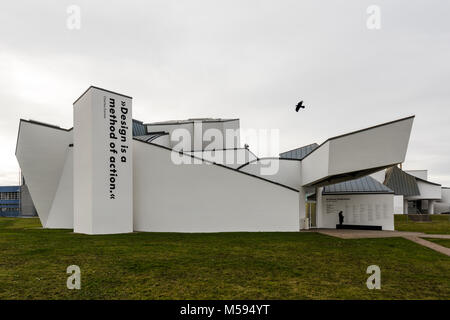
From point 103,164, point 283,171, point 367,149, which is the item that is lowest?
point 283,171

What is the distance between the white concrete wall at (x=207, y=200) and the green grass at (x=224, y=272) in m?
5.88

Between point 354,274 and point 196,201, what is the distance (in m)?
11.6

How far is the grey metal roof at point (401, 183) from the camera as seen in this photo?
140ft

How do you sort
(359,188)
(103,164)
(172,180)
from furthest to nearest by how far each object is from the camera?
(359,188) < (172,180) < (103,164)

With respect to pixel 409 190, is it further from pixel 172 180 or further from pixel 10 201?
pixel 10 201

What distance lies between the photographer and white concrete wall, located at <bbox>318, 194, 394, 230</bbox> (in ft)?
65.1

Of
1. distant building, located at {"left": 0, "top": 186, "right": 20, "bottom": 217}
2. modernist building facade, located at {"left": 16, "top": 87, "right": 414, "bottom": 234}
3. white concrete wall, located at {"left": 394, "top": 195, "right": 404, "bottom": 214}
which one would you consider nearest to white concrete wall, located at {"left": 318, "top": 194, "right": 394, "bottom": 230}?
modernist building facade, located at {"left": 16, "top": 87, "right": 414, "bottom": 234}

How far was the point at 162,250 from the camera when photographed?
33.4 ft

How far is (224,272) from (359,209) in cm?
1673

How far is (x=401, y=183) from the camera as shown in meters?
43.0

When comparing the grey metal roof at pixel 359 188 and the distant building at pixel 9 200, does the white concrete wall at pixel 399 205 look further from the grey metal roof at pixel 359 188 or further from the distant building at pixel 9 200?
the distant building at pixel 9 200

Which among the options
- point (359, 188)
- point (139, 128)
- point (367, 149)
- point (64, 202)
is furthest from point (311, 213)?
point (64, 202)
